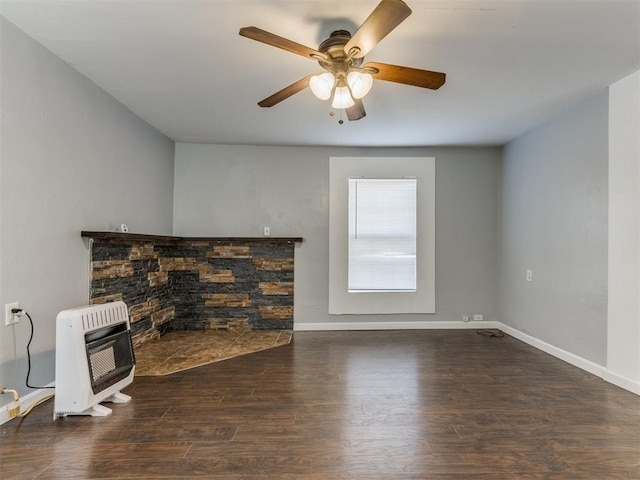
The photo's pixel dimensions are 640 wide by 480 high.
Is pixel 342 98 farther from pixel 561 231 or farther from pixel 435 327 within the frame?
pixel 435 327

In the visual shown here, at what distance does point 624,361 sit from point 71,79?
15.7ft

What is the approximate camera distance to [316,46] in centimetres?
227

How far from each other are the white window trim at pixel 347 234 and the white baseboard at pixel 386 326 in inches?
6.2

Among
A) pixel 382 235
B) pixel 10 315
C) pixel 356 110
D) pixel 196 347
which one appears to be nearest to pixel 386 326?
pixel 382 235

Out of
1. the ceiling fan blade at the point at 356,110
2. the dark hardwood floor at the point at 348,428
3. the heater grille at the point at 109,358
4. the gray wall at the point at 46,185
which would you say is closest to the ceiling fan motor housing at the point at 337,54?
the ceiling fan blade at the point at 356,110

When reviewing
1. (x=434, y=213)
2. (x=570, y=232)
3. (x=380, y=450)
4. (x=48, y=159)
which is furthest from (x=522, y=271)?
(x=48, y=159)

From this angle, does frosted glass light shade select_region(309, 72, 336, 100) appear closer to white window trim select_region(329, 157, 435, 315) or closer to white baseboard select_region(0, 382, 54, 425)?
white window trim select_region(329, 157, 435, 315)

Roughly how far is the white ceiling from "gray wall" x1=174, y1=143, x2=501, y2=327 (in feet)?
2.93

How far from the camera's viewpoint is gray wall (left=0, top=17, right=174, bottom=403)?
7.03 feet

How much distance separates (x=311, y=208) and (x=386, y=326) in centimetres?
183

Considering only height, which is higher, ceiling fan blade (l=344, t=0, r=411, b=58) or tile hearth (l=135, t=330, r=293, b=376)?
ceiling fan blade (l=344, t=0, r=411, b=58)

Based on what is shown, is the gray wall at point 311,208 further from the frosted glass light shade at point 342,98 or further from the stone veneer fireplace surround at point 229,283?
the frosted glass light shade at point 342,98

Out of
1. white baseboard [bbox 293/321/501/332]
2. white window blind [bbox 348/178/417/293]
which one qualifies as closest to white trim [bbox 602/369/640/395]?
white baseboard [bbox 293/321/501/332]

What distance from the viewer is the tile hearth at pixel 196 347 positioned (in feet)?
10.4
